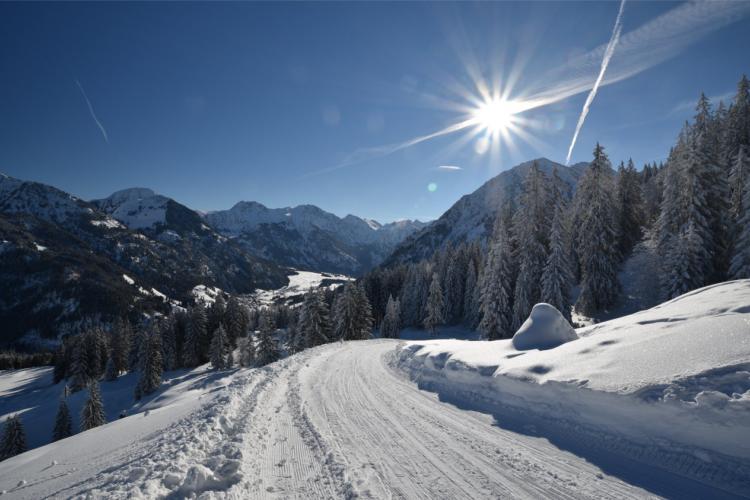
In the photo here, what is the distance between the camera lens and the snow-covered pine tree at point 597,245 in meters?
29.3

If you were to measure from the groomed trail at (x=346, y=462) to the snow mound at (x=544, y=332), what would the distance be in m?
4.13

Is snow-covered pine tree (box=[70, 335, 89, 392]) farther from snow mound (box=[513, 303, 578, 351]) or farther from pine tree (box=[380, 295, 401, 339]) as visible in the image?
snow mound (box=[513, 303, 578, 351])

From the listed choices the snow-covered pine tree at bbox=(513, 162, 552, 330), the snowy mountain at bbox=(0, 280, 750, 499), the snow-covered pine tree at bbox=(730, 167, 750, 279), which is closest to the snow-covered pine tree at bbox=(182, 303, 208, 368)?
the snowy mountain at bbox=(0, 280, 750, 499)

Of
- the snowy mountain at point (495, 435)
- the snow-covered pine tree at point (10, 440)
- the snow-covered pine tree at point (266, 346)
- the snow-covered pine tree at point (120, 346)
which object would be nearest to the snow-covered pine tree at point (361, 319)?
the snow-covered pine tree at point (266, 346)

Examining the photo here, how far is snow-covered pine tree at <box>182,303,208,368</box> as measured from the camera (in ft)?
197

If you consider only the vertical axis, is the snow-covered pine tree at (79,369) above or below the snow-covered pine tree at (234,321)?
below

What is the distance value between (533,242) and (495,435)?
25.3 m

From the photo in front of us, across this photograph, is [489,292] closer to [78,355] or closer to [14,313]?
[78,355]

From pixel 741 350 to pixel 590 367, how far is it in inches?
97.7

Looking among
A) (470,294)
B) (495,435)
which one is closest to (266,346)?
(470,294)

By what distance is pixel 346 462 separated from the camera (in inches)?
229

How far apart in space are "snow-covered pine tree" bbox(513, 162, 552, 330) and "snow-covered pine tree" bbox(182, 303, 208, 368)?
183ft

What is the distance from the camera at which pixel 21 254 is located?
618ft

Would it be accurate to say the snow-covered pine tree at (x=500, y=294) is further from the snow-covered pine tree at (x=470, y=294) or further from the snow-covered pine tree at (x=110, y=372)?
the snow-covered pine tree at (x=110, y=372)
